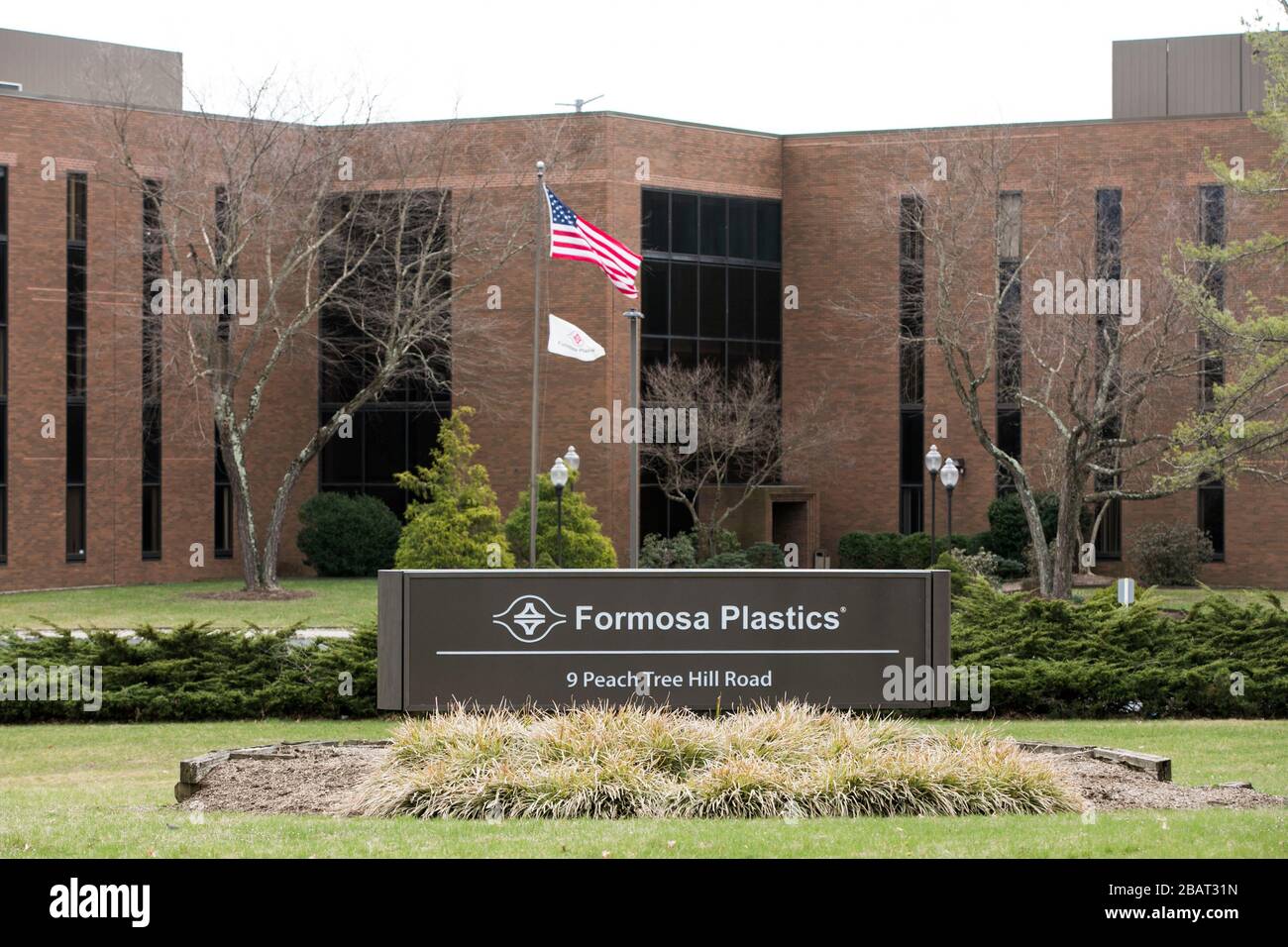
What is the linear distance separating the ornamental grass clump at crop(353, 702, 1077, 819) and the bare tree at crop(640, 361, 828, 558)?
96.0 ft

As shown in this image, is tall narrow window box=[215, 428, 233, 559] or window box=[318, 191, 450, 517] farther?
Result: window box=[318, 191, 450, 517]

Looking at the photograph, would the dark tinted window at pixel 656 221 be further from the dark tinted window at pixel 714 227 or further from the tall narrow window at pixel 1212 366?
the tall narrow window at pixel 1212 366

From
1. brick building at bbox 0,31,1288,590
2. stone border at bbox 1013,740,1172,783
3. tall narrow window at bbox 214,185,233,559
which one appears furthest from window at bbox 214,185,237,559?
stone border at bbox 1013,740,1172,783

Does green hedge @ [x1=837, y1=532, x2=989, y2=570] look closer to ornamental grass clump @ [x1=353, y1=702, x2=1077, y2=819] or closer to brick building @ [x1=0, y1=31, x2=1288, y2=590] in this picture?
brick building @ [x1=0, y1=31, x2=1288, y2=590]

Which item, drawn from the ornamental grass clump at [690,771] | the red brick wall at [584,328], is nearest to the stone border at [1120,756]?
the ornamental grass clump at [690,771]

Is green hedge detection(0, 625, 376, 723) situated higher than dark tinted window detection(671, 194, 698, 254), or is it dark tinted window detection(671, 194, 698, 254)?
dark tinted window detection(671, 194, 698, 254)

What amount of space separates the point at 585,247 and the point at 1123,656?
12020 millimetres

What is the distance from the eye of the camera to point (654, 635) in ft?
42.6

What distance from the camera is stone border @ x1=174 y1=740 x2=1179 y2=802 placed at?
12.2 meters

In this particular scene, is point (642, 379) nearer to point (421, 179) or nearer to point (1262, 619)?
point (421, 179)

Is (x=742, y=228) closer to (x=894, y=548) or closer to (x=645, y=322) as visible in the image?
(x=645, y=322)

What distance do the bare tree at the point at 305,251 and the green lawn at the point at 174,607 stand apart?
1.99 m

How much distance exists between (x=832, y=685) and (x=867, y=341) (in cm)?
3252

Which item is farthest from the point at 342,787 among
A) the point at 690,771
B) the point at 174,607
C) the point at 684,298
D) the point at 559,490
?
the point at 684,298
